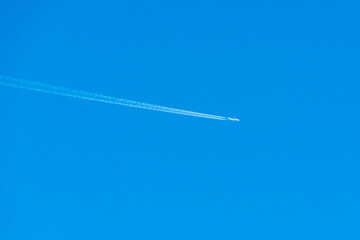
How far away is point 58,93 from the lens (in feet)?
39.0

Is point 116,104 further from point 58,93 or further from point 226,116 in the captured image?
point 226,116

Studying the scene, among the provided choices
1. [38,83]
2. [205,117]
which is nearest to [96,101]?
[38,83]

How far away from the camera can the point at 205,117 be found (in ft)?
39.7

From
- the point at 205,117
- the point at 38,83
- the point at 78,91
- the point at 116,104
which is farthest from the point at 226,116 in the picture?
the point at 38,83

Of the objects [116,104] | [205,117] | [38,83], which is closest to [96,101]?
[116,104]

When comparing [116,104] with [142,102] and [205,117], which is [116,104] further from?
[205,117]

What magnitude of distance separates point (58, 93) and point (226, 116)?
3.37 metres

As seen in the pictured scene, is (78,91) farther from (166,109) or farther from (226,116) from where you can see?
(226,116)

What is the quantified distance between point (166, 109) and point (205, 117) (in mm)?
811

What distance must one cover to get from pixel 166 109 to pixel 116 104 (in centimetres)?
99

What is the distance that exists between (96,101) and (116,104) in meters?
0.40

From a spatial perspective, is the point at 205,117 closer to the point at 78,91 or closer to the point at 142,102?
the point at 142,102

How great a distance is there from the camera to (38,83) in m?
11.9

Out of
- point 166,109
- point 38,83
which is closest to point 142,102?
point 166,109
